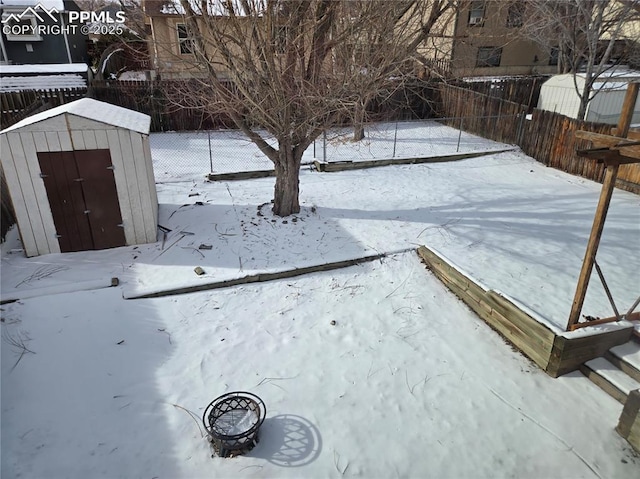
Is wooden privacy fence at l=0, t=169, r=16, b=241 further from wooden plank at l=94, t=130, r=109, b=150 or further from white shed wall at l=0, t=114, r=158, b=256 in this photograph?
wooden plank at l=94, t=130, r=109, b=150

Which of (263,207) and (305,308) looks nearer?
(305,308)

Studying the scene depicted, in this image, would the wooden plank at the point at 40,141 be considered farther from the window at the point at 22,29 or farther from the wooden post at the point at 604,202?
the window at the point at 22,29

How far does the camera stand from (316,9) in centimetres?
761

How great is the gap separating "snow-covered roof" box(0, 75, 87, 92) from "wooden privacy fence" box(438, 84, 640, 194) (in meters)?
15.7

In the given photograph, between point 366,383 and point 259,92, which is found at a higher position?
point 259,92

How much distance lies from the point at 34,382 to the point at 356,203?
7367 millimetres

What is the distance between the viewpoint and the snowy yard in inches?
166

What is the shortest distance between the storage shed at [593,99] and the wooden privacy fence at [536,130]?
3250mm

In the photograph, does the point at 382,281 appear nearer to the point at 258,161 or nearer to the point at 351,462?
the point at 351,462

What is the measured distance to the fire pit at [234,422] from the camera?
4.12 m

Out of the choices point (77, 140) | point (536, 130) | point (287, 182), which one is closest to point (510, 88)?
point (536, 130)

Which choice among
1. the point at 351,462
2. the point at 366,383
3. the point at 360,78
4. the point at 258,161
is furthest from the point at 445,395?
the point at 258,161

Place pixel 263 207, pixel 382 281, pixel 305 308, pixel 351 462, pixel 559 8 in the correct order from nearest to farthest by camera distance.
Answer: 1. pixel 351 462
2. pixel 305 308
3. pixel 382 281
4. pixel 263 207
5. pixel 559 8

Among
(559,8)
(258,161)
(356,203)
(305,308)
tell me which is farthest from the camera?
(559,8)
